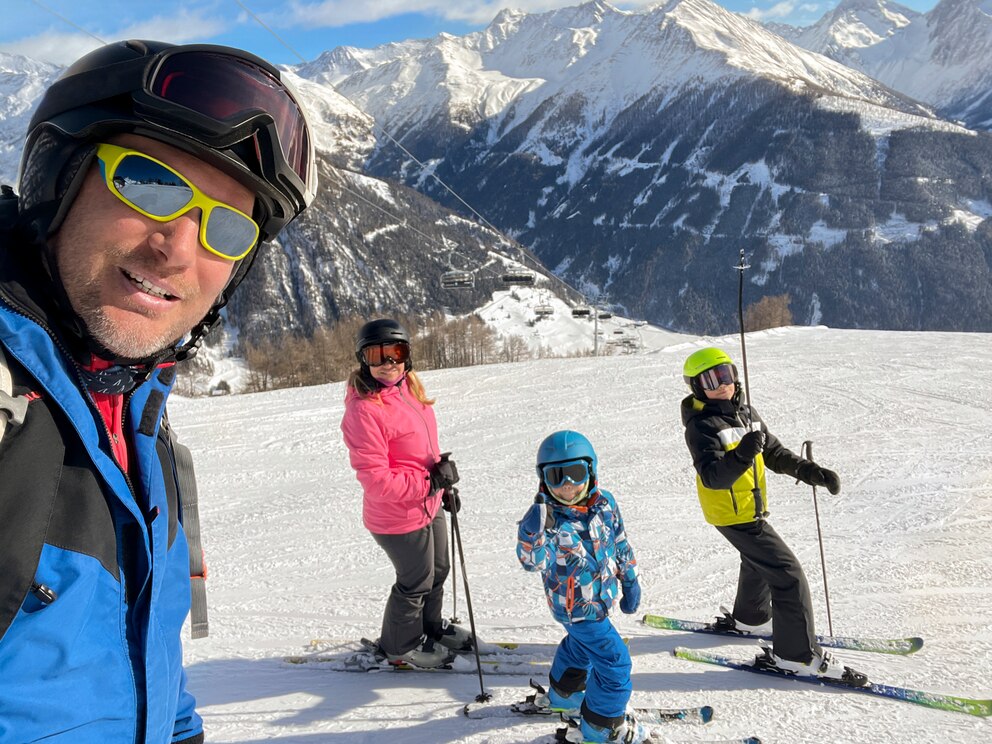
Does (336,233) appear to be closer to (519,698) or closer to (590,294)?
(590,294)

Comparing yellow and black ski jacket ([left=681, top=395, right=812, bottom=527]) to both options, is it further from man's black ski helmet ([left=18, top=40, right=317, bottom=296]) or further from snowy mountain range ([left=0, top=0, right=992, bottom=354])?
snowy mountain range ([left=0, top=0, right=992, bottom=354])

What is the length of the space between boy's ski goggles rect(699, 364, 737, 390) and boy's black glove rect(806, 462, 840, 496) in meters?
0.78

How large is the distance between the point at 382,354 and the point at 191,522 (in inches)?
96.1

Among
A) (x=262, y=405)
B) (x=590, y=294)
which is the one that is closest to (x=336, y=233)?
(x=590, y=294)

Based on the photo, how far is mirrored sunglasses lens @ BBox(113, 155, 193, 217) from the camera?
112cm

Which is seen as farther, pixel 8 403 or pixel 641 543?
pixel 641 543

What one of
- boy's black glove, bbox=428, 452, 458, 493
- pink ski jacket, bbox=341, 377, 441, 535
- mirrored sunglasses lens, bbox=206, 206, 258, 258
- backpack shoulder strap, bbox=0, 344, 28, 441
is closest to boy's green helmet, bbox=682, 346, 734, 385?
boy's black glove, bbox=428, 452, 458, 493

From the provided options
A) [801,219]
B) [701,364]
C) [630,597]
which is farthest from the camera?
[801,219]

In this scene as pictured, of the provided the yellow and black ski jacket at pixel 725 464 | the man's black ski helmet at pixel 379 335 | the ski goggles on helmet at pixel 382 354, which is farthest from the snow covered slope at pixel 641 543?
Answer: the man's black ski helmet at pixel 379 335

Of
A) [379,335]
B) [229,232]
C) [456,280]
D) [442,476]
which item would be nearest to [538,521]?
[442,476]

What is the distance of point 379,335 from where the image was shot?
3918 millimetres

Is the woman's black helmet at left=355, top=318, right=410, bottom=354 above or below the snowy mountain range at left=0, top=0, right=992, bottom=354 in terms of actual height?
below

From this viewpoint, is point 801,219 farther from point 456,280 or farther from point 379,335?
point 379,335

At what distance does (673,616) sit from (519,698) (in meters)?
1.92
